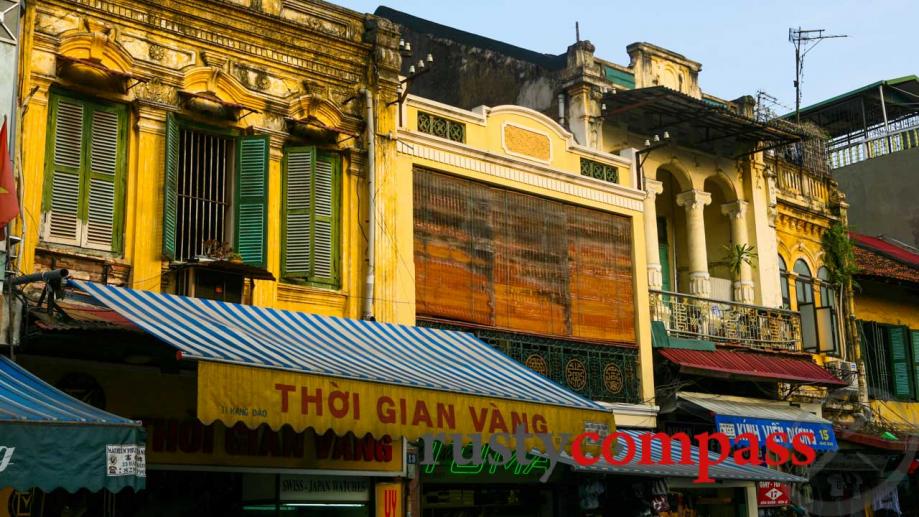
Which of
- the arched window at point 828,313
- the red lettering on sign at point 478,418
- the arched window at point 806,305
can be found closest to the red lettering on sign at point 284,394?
the red lettering on sign at point 478,418

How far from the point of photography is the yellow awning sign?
390 inches

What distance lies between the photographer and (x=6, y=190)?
10.9 m

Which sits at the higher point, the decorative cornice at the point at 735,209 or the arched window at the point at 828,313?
the decorative cornice at the point at 735,209

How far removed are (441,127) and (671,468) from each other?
218 inches

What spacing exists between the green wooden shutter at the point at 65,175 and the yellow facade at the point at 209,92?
0.13 meters

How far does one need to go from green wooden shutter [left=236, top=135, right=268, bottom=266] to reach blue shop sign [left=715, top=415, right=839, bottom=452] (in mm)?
8319

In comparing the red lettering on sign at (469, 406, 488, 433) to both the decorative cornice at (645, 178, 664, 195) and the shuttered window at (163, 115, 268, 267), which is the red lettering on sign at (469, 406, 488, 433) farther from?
the decorative cornice at (645, 178, 664, 195)

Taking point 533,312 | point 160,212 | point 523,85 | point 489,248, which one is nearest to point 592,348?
point 533,312

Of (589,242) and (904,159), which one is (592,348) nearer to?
(589,242)

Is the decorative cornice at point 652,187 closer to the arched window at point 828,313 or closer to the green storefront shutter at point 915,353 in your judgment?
the arched window at point 828,313

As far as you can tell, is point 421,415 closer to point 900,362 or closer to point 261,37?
point 261,37

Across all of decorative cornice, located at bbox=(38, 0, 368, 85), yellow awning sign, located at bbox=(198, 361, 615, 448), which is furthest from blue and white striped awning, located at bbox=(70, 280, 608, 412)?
decorative cornice, located at bbox=(38, 0, 368, 85)

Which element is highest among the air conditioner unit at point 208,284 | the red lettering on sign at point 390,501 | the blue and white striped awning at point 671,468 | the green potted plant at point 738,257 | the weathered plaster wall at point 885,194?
the weathered plaster wall at point 885,194

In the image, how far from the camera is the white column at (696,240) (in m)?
20.3
